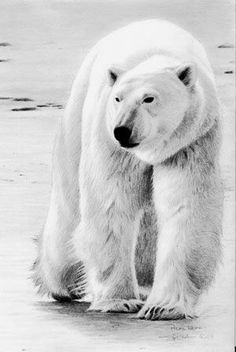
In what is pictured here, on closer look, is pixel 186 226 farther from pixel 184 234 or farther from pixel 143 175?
pixel 143 175

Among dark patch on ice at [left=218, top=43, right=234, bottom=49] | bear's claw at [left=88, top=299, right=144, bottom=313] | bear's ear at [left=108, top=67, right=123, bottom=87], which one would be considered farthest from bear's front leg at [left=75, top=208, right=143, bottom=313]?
dark patch on ice at [left=218, top=43, right=234, bottom=49]

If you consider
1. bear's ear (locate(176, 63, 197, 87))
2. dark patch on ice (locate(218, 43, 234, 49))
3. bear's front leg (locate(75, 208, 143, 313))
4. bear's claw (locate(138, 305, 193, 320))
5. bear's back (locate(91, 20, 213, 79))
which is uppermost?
bear's back (locate(91, 20, 213, 79))

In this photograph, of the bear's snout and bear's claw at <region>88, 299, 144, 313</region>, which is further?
bear's claw at <region>88, 299, 144, 313</region>

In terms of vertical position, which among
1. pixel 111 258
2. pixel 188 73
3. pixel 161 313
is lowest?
pixel 161 313

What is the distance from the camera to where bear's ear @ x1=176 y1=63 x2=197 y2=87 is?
118 inches

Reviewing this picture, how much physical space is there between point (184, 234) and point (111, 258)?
206 mm

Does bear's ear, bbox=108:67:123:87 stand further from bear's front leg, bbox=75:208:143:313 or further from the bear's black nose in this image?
bear's front leg, bbox=75:208:143:313

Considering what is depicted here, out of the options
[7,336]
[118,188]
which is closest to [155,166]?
[118,188]

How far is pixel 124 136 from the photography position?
2.96 metres

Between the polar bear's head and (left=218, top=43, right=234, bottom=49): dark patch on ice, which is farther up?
(left=218, top=43, right=234, bottom=49): dark patch on ice

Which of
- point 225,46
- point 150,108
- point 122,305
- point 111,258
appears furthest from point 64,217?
point 225,46

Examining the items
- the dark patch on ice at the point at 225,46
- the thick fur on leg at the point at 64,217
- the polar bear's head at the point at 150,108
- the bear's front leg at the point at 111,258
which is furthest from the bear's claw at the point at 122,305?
the dark patch on ice at the point at 225,46

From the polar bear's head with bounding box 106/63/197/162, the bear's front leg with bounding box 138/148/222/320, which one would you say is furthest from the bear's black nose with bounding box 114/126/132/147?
the bear's front leg with bounding box 138/148/222/320

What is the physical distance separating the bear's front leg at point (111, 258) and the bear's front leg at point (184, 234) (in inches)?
2.4
